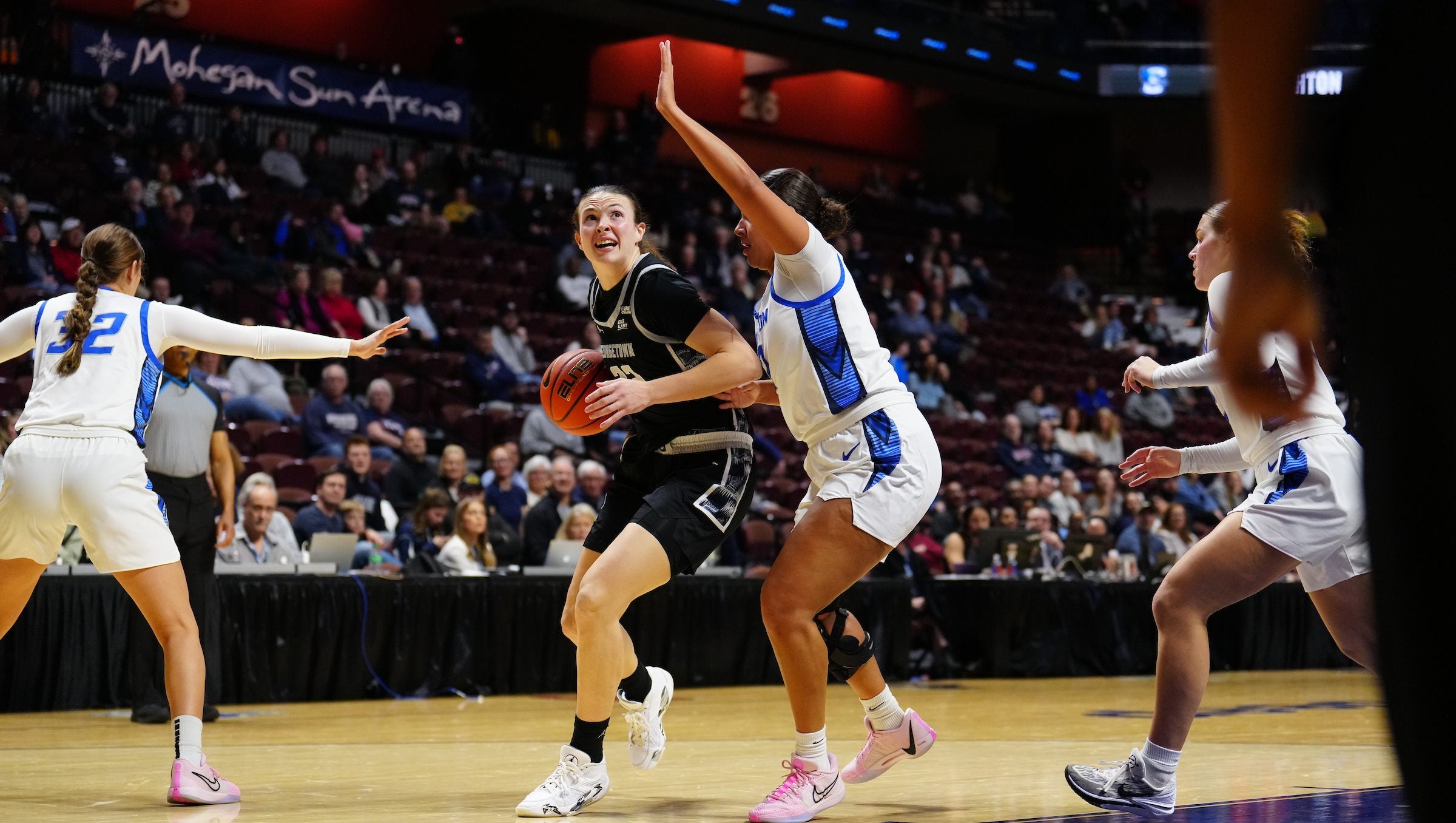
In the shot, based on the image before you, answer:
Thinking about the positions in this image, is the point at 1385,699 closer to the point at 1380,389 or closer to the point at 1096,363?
the point at 1380,389

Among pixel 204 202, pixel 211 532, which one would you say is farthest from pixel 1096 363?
pixel 211 532

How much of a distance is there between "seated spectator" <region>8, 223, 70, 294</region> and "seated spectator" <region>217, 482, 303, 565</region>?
3.66 m

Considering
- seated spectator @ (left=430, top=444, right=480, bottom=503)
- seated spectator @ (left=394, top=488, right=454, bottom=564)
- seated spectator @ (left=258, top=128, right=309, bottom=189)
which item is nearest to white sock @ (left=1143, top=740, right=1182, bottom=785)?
seated spectator @ (left=394, top=488, right=454, bottom=564)

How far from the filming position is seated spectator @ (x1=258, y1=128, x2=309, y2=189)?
15602 millimetres

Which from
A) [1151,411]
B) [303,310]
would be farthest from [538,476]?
[1151,411]

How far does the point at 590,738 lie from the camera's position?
438 centimetres

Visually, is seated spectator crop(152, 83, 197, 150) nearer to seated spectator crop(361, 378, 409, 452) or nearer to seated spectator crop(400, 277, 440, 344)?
seated spectator crop(400, 277, 440, 344)

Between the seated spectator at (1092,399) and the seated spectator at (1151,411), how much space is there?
30cm

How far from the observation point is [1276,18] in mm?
1529

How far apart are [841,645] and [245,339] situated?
205 cm

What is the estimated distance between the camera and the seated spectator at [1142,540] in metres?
13.5

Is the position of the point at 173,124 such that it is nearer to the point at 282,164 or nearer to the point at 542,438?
the point at 282,164

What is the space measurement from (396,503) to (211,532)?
3.75 meters

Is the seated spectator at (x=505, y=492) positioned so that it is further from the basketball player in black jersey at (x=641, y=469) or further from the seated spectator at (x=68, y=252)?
the basketball player in black jersey at (x=641, y=469)
